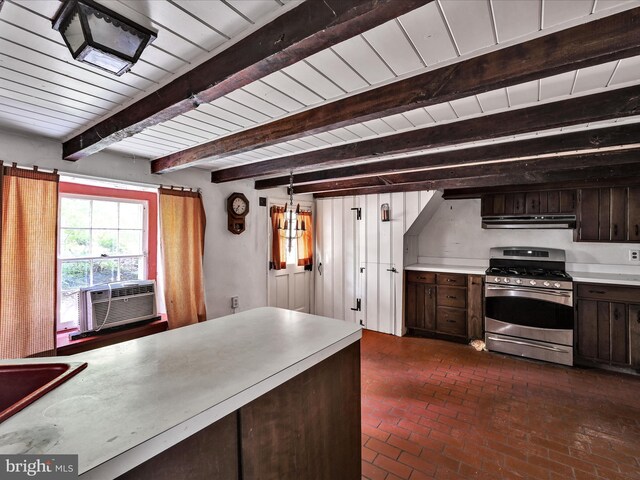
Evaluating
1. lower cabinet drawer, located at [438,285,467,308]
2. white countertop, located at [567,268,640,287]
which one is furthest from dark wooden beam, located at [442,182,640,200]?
lower cabinet drawer, located at [438,285,467,308]

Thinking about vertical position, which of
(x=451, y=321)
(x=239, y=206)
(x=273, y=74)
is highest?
(x=273, y=74)

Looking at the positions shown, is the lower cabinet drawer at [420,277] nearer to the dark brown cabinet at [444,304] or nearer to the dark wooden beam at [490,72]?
the dark brown cabinet at [444,304]

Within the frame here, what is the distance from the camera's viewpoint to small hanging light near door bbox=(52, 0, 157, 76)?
3.16 feet

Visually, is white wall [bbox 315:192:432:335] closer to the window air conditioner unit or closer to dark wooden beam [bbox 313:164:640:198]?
dark wooden beam [bbox 313:164:640:198]

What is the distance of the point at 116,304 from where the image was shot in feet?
9.09

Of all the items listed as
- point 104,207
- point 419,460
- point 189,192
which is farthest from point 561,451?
point 104,207

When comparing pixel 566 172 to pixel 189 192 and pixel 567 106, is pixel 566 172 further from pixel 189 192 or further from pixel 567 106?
pixel 189 192

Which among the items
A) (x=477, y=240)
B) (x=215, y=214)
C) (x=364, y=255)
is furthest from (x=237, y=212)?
(x=477, y=240)

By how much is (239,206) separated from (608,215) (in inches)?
174

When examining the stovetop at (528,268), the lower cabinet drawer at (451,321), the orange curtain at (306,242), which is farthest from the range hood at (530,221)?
the orange curtain at (306,242)

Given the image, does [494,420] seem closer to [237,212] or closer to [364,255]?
[364,255]

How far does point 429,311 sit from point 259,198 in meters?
2.97

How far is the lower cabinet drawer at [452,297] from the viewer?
411 cm

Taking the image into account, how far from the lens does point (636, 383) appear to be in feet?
9.89
